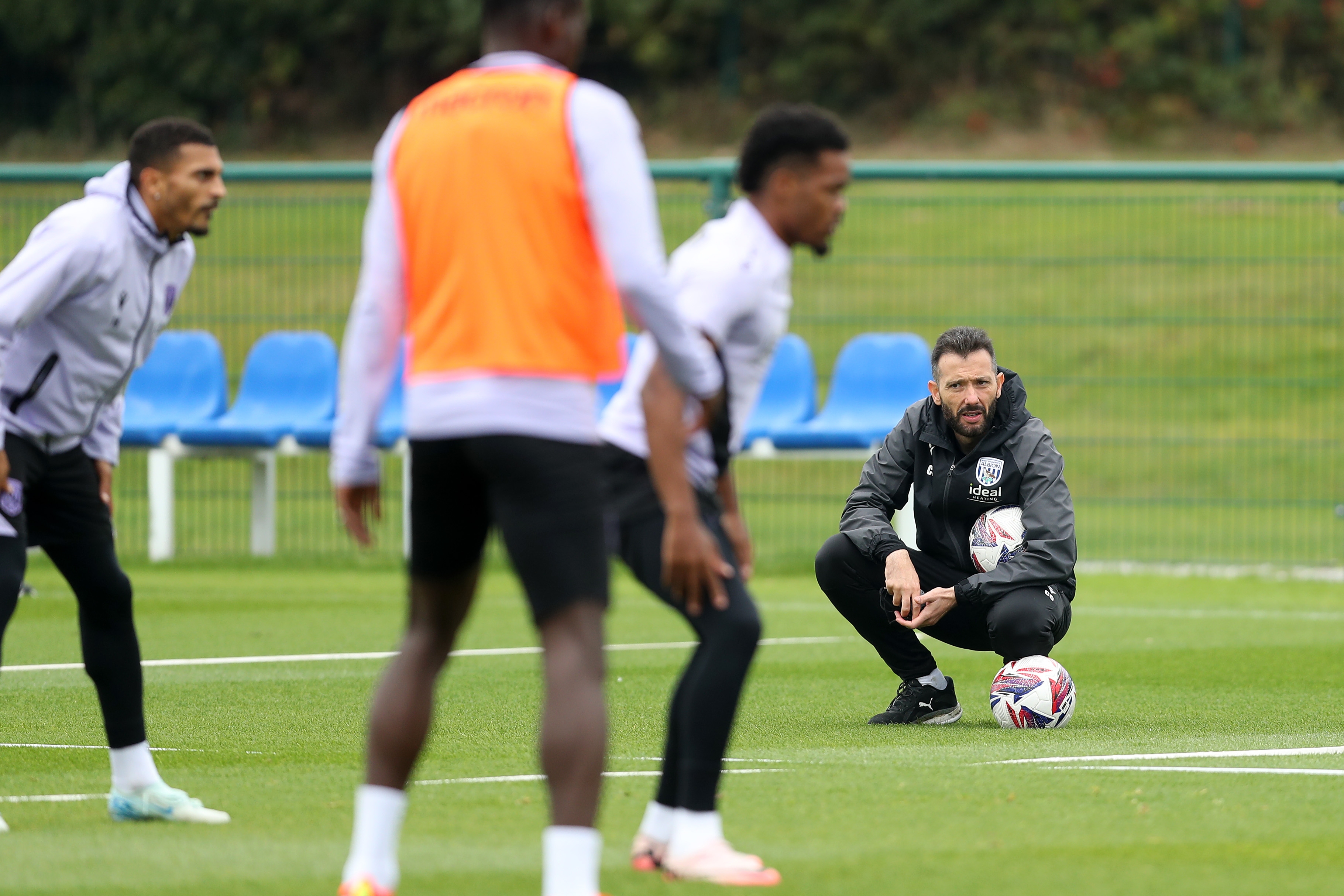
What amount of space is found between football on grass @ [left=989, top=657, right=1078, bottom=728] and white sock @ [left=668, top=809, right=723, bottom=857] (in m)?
2.86

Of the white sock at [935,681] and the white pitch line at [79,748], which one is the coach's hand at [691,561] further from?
the white sock at [935,681]

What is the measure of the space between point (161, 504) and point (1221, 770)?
977 centimetres

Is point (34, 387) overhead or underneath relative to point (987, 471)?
overhead

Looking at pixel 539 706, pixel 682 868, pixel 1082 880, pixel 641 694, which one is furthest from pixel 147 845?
pixel 641 694

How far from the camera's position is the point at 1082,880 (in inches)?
190

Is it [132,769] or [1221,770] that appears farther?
[1221,770]

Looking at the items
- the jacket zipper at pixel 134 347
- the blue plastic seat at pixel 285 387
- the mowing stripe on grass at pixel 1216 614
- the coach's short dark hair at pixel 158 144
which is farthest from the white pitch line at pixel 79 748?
the blue plastic seat at pixel 285 387

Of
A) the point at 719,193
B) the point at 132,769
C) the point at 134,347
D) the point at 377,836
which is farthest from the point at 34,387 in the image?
the point at 719,193

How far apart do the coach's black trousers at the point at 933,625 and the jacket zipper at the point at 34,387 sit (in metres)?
3.10

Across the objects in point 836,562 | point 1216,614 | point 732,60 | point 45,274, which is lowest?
point 1216,614

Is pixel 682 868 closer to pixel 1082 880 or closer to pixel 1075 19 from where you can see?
pixel 1082 880

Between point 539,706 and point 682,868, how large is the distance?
334cm

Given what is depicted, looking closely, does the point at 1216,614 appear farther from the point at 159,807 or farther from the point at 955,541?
the point at 159,807

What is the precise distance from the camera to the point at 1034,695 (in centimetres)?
748
